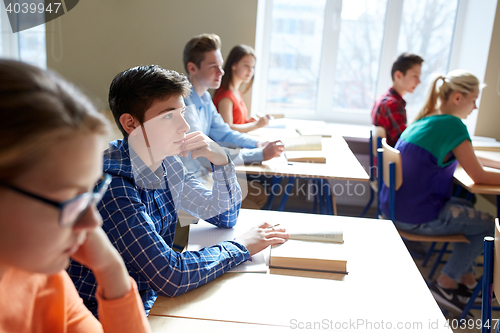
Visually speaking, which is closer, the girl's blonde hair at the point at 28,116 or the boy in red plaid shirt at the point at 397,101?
the girl's blonde hair at the point at 28,116

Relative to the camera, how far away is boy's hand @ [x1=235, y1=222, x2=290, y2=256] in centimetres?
104

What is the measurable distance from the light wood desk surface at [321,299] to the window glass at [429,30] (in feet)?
9.54

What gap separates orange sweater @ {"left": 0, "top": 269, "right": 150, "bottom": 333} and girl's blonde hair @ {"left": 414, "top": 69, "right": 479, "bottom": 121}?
206cm

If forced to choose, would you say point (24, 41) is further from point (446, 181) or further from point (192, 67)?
point (446, 181)

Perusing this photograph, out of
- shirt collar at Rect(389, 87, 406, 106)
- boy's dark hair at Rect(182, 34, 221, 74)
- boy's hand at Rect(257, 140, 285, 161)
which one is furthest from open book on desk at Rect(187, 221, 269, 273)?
shirt collar at Rect(389, 87, 406, 106)

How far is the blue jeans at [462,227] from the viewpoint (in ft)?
6.59

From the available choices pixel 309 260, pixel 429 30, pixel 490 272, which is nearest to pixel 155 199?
pixel 309 260

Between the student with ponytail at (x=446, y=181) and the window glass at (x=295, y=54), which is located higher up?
the window glass at (x=295, y=54)

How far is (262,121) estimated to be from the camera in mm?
2777

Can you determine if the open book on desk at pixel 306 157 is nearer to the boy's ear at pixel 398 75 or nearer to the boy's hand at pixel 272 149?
the boy's hand at pixel 272 149

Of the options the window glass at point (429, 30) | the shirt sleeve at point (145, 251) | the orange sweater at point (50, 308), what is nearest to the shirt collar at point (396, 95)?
the window glass at point (429, 30)

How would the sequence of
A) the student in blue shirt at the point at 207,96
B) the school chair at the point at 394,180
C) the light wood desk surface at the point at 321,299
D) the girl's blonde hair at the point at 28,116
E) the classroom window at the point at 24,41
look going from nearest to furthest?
1. the girl's blonde hair at the point at 28,116
2. the light wood desk surface at the point at 321,299
3. the school chair at the point at 394,180
4. the student in blue shirt at the point at 207,96
5. the classroom window at the point at 24,41

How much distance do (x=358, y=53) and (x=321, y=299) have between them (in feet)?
10.0

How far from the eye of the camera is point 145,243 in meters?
0.87
